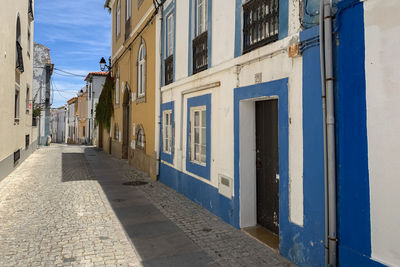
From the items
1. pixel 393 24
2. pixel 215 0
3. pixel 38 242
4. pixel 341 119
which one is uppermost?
pixel 215 0

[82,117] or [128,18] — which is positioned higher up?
[128,18]

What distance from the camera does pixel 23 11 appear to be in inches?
504

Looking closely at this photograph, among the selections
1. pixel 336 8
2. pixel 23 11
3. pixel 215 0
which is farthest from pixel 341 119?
pixel 23 11

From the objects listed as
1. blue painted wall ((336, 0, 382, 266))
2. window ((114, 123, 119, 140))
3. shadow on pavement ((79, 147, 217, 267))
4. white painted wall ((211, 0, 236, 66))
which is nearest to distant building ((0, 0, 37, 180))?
shadow on pavement ((79, 147, 217, 267))

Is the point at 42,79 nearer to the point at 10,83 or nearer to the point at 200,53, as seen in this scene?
the point at 10,83

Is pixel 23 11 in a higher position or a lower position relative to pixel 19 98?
higher

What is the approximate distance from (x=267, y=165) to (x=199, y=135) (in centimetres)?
237

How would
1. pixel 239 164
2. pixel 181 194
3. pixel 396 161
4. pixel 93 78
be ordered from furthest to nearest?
pixel 93 78, pixel 181 194, pixel 239 164, pixel 396 161

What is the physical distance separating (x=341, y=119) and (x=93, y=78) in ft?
97.6

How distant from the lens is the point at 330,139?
3326 millimetres

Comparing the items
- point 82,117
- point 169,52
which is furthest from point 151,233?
point 82,117

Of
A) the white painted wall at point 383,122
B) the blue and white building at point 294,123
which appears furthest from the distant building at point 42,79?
the white painted wall at point 383,122

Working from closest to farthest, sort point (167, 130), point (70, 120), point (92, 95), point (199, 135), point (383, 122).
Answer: point (383, 122), point (199, 135), point (167, 130), point (92, 95), point (70, 120)

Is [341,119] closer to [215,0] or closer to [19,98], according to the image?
[215,0]
